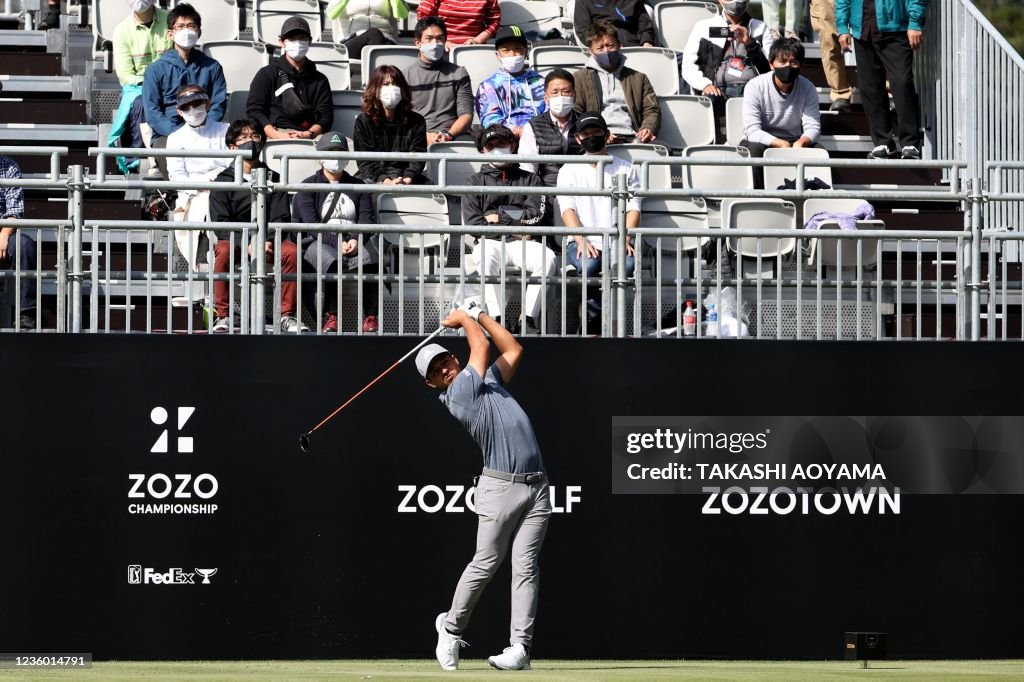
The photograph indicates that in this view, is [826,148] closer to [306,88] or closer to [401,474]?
[306,88]

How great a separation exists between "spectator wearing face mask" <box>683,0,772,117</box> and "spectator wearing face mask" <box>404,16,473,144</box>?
86.8 inches

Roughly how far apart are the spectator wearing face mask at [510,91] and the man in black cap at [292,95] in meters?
1.28

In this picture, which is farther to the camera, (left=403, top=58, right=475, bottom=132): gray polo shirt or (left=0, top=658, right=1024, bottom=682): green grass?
(left=403, top=58, right=475, bottom=132): gray polo shirt

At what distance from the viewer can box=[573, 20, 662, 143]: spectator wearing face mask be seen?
14.5 m

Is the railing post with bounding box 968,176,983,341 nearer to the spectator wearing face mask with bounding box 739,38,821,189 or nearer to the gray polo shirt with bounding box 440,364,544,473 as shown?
the gray polo shirt with bounding box 440,364,544,473

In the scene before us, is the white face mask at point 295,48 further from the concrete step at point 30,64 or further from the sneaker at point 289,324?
the sneaker at point 289,324

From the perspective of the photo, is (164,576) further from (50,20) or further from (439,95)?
(50,20)

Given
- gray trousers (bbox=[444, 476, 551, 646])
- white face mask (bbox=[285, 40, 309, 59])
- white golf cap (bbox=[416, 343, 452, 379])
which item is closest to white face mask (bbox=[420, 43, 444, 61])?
white face mask (bbox=[285, 40, 309, 59])

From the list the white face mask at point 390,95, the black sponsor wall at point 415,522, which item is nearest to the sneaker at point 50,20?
the white face mask at point 390,95

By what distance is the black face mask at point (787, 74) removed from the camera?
567 inches

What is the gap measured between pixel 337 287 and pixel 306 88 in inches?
151

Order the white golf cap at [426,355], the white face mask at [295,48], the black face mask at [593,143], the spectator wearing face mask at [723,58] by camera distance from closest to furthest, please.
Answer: the white golf cap at [426,355] < the black face mask at [593,143] < the white face mask at [295,48] < the spectator wearing face mask at [723,58]

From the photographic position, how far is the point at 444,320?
405 inches

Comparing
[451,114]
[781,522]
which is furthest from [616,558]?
[451,114]
